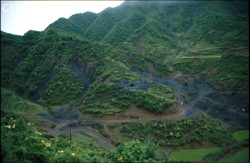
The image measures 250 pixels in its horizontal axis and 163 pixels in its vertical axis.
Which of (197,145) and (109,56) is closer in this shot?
(197,145)

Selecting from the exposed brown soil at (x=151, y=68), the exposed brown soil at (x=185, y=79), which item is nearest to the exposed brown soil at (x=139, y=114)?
the exposed brown soil at (x=185, y=79)

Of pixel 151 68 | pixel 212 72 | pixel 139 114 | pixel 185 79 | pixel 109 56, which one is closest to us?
pixel 139 114

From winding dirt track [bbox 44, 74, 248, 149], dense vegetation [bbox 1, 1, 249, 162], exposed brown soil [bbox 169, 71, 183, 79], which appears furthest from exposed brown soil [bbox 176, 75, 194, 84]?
winding dirt track [bbox 44, 74, 248, 149]

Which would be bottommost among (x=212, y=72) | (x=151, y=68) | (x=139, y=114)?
(x=139, y=114)

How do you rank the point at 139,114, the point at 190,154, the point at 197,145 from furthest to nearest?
the point at 139,114 → the point at 197,145 → the point at 190,154

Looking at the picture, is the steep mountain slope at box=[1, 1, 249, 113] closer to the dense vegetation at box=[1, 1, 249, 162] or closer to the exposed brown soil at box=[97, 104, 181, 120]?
the dense vegetation at box=[1, 1, 249, 162]

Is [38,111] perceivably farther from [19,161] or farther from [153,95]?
[19,161]

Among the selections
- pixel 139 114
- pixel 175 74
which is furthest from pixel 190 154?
pixel 175 74

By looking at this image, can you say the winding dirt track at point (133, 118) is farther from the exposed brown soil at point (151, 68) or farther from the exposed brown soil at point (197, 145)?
the exposed brown soil at point (151, 68)

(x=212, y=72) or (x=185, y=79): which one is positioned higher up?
(x=212, y=72)

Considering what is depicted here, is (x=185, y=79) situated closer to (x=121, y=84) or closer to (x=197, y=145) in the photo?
(x=121, y=84)

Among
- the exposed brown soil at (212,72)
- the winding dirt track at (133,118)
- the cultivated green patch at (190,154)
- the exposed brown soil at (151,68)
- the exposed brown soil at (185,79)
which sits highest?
the exposed brown soil at (151,68)
